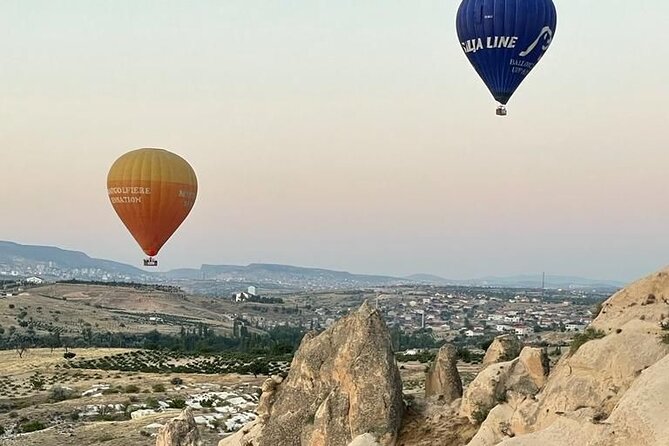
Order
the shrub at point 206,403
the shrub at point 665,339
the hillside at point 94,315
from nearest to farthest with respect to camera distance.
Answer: the shrub at point 665,339, the shrub at point 206,403, the hillside at point 94,315

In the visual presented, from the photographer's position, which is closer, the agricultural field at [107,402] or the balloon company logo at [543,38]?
the balloon company logo at [543,38]

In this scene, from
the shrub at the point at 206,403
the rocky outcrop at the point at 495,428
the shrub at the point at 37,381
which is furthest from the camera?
the shrub at the point at 37,381

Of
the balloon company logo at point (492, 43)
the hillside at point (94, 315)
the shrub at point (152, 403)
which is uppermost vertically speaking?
the balloon company logo at point (492, 43)

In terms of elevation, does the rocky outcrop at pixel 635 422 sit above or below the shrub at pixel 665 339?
below

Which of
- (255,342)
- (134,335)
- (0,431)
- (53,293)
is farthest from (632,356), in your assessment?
(53,293)

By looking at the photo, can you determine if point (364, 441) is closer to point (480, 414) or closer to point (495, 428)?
point (480, 414)

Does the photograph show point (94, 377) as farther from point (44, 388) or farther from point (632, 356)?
point (632, 356)

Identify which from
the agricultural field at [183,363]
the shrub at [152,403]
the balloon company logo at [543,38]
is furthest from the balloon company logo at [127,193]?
the balloon company logo at [543,38]

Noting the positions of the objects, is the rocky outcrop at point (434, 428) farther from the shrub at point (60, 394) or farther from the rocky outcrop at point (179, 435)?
the shrub at point (60, 394)
